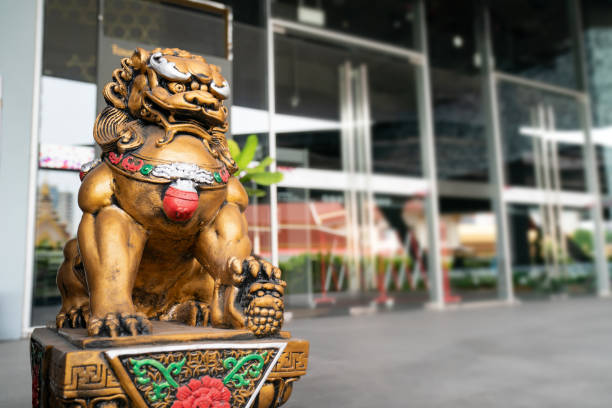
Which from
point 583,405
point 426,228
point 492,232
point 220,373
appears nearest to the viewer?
point 220,373

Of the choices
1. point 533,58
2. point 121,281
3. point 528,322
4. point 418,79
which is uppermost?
point 533,58

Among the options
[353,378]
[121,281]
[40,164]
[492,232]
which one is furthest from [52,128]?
[492,232]

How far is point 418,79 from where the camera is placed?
5836 mm

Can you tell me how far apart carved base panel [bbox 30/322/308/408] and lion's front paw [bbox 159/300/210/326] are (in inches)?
3.5

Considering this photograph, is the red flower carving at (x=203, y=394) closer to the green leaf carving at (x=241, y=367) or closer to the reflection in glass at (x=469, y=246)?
the green leaf carving at (x=241, y=367)

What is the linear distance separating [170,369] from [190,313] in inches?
9.2

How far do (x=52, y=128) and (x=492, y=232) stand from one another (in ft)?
18.0

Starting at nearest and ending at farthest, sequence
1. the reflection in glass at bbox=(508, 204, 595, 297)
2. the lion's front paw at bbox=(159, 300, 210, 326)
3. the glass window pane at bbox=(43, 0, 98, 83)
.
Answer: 1. the lion's front paw at bbox=(159, 300, 210, 326)
2. the glass window pane at bbox=(43, 0, 98, 83)
3. the reflection in glass at bbox=(508, 204, 595, 297)

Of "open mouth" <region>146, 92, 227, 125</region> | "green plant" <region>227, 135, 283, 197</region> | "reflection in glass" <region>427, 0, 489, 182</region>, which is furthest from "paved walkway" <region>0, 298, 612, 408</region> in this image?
"reflection in glass" <region>427, 0, 489, 182</region>

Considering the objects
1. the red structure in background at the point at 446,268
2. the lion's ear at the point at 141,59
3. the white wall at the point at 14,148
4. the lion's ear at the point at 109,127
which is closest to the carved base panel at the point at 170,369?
the lion's ear at the point at 109,127

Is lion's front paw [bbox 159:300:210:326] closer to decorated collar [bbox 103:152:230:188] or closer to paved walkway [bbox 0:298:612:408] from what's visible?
decorated collar [bbox 103:152:230:188]

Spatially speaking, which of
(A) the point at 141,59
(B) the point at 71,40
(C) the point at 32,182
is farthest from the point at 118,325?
(B) the point at 71,40

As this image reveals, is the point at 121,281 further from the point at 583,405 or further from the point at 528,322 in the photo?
the point at 528,322

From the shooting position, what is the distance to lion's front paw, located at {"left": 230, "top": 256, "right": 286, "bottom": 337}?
2.66 ft
